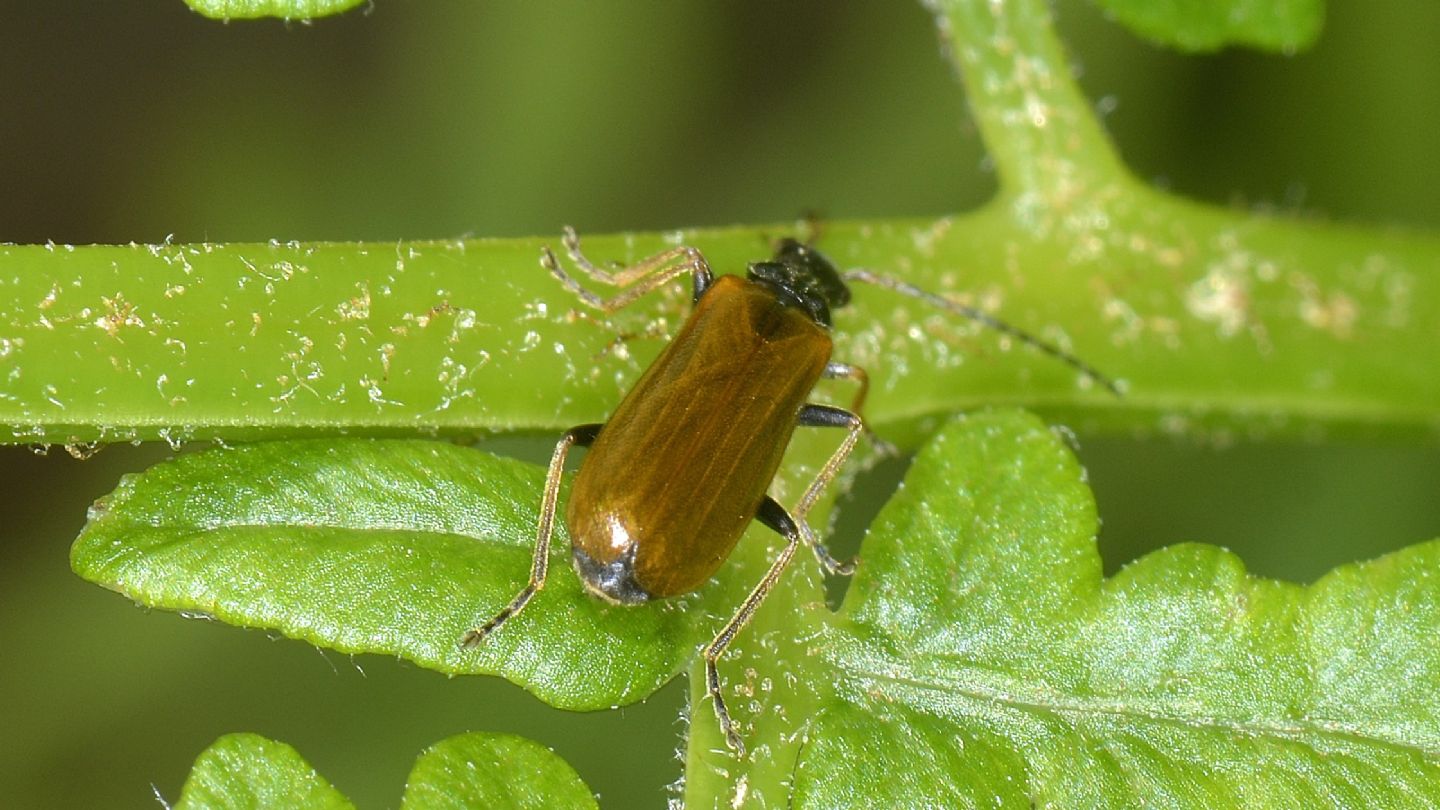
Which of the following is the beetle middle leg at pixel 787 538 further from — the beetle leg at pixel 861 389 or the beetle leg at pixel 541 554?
the beetle leg at pixel 541 554

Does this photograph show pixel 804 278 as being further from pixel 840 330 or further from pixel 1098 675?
pixel 1098 675

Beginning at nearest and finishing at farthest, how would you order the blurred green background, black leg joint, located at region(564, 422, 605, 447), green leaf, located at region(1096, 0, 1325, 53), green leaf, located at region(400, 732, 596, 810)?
green leaf, located at region(400, 732, 596, 810) < black leg joint, located at region(564, 422, 605, 447) < green leaf, located at region(1096, 0, 1325, 53) < the blurred green background

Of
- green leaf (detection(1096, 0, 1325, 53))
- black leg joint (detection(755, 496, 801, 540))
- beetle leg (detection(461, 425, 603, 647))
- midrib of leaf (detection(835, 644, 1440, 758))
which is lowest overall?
midrib of leaf (detection(835, 644, 1440, 758))

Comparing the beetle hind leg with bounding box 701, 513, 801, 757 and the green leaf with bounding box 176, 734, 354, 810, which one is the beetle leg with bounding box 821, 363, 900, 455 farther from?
the green leaf with bounding box 176, 734, 354, 810

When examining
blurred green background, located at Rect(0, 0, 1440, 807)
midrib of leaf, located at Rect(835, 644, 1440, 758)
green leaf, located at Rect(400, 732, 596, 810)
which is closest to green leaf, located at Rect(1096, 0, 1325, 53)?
blurred green background, located at Rect(0, 0, 1440, 807)

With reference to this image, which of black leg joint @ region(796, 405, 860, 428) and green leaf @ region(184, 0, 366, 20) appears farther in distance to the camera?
black leg joint @ region(796, 405, 860, 428)

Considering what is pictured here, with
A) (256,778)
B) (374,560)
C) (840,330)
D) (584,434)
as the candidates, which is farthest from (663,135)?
(256,778)

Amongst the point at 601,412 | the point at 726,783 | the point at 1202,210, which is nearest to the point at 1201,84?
the point at 1202,210
